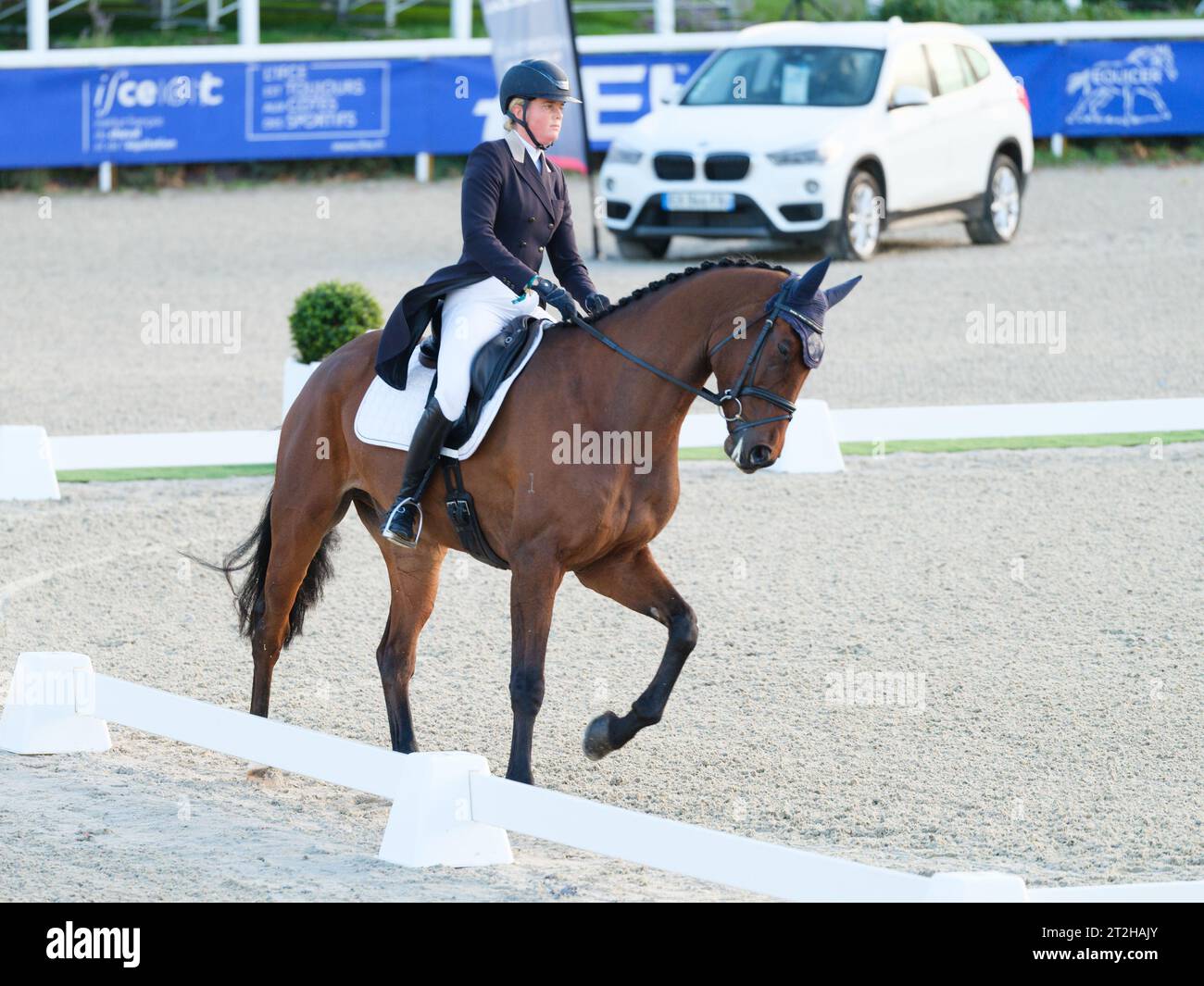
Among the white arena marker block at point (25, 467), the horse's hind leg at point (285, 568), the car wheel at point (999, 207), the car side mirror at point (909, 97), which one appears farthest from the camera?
the car wheel at point (999, 207)

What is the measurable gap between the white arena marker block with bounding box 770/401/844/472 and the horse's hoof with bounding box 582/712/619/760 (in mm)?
5347

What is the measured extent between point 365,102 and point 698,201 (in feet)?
25.2

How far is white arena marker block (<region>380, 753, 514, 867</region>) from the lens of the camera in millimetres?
5711

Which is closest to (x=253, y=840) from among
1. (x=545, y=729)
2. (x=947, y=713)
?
(x=545, y=729)

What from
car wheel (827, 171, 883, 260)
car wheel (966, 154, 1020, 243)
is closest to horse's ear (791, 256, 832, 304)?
car wheel (827, 171, 883, 260)

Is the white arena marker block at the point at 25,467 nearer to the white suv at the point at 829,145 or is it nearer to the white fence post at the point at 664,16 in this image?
the white suv at the point at 829,145

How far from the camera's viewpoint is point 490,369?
6629 mm

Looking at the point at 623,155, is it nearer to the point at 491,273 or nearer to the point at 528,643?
the point at 491,273

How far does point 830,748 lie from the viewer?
7004 millimetres

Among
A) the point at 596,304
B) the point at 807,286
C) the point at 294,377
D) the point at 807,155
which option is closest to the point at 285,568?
the point at 596,304

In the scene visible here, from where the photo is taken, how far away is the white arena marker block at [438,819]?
225 inches

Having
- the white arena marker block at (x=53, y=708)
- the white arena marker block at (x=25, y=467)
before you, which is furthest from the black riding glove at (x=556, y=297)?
the white arena marker block at (x=25, y=467)

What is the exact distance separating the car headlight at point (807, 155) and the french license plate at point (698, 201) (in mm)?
525

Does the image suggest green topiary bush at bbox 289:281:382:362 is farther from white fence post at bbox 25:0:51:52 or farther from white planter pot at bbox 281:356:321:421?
white fence post at bbox 25:0:51:52
